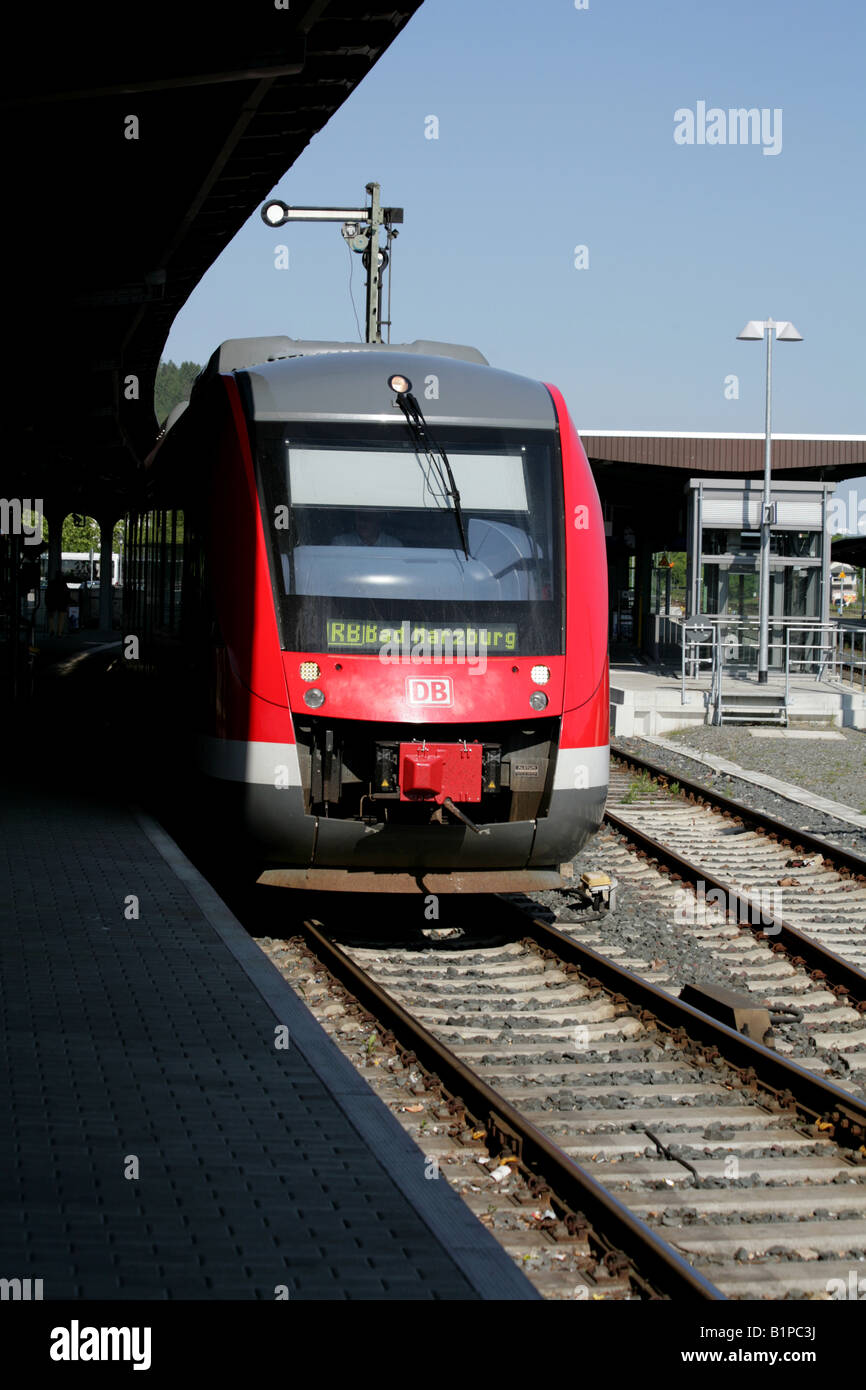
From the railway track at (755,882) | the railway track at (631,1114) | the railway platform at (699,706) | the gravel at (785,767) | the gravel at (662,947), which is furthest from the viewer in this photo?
the railway platform at (699,706)

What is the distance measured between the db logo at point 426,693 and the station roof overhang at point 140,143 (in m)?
4.55

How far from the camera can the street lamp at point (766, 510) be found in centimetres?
2656

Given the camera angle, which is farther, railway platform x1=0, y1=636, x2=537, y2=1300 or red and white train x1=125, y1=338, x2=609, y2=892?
red and white train x1=125, y1=338, x2=609, y2=892

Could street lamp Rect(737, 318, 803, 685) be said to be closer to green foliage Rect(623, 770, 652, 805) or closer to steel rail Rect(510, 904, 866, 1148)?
green foliage Rect(623, 770, 652, 805)

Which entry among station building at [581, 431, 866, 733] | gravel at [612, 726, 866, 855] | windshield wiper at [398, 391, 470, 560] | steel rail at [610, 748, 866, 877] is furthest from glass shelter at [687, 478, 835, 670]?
windshield wiper at [398, 391, 470, 560]

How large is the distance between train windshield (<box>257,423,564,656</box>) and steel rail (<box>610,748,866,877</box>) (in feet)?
14.6

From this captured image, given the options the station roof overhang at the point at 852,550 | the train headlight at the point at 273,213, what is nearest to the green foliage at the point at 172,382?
the station roof overhang at the point at 852,550

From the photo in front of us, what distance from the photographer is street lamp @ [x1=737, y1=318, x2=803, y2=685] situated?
26.6 m

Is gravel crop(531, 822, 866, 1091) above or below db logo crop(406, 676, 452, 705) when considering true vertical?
below

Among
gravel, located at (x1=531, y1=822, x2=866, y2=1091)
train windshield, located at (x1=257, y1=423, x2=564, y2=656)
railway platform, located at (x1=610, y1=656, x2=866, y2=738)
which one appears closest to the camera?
gravel, located at (x1=531, y1=822, x2=866, y2=1091)

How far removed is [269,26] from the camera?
1030cm

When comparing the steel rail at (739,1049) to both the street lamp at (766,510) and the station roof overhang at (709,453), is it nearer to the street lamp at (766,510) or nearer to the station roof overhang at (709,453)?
the street lamp at (766,510)

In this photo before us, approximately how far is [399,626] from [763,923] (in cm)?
340
